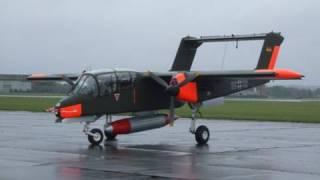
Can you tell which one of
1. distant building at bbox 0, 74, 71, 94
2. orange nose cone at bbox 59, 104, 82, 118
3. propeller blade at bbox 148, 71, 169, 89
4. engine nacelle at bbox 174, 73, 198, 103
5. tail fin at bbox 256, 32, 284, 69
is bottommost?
orange nose cone at bbox 59, 104, 82, 118

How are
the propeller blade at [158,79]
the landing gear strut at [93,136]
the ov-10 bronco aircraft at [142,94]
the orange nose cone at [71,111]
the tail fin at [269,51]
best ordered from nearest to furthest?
the orange nose cone at [71,111] → the ov-10 bronco aircraft at [142,94] → the landing gear strut at [93,136] → the propeller blade at [158,79] → the tail fin at [269,51]

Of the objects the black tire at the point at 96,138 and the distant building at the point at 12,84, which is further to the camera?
the distant building at the point at 12,84

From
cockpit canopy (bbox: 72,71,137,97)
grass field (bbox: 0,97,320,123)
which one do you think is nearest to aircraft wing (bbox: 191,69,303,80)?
cockpit canopy (bbox: 72,71,137,97)

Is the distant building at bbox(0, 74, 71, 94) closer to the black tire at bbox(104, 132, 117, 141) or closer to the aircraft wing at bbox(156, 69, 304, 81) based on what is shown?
the black tire at bbox(104, 132, 117, 141)

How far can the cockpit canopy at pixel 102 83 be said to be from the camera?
72.7ft

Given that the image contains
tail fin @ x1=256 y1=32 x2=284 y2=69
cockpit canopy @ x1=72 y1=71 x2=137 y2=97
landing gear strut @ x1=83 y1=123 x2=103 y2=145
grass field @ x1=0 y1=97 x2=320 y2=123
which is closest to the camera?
cockpit canopy @ x1=72 y1=71 x2=137 y2=97

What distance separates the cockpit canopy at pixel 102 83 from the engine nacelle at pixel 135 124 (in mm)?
1167

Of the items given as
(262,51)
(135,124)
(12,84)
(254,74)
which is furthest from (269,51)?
(12,84)

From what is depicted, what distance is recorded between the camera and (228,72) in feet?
72.8

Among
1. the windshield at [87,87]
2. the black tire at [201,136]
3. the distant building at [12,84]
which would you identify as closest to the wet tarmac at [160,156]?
the black tire at [201,136]

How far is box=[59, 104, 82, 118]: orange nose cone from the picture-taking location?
21.5 meters

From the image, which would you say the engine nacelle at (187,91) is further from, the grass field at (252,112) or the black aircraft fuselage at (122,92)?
the grass field at (252,112)

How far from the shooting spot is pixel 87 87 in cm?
2217

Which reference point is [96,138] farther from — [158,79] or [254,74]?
[254,74]
